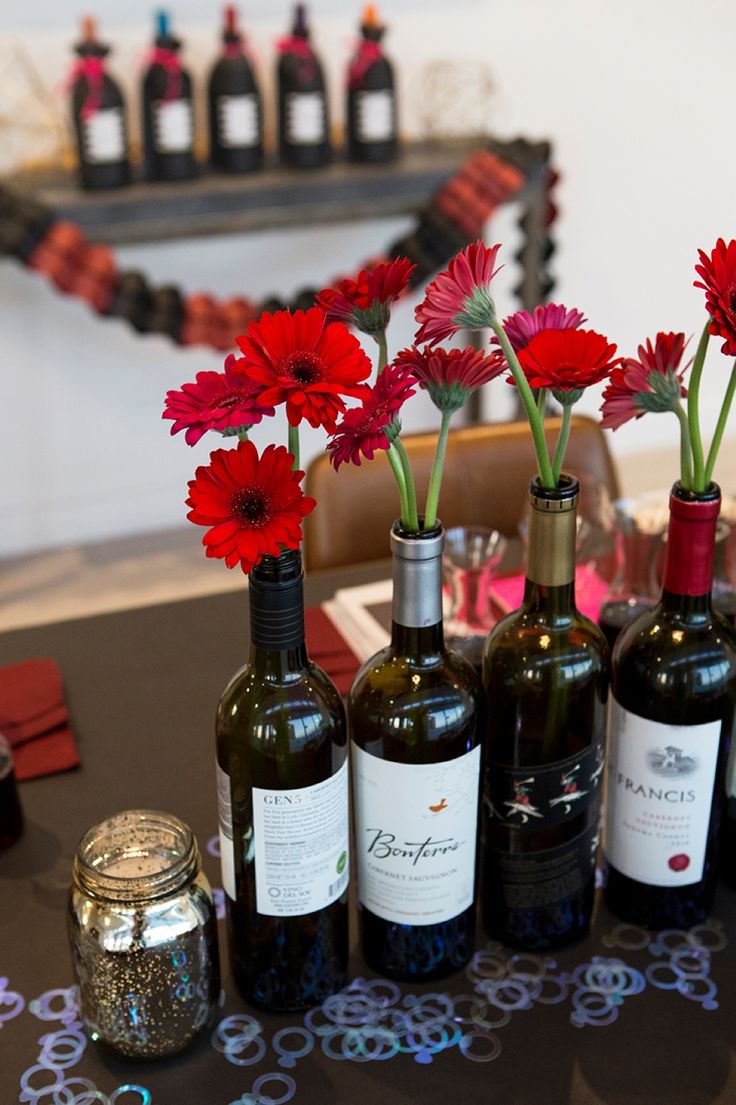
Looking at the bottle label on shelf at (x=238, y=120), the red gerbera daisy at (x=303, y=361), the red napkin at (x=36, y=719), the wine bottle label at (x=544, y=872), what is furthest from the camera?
the bottle label on shelf at (x=238, y=120)

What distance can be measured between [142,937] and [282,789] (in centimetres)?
13

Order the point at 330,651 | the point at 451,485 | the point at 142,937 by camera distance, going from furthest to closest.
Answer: the point at 451,485, the point at 330,651, the point at 142,937

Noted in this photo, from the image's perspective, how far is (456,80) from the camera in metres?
3.14

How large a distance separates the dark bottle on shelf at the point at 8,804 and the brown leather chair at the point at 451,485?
0.72 m

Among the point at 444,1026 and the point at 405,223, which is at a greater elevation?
the point at 405,223

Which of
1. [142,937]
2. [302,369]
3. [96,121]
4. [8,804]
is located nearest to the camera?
[302,369]

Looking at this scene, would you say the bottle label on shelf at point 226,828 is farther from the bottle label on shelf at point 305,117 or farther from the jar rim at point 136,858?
the bottle label on shelf at point 305,117

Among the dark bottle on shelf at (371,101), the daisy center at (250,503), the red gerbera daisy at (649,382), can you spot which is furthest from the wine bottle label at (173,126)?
the daisy center at (250,503)

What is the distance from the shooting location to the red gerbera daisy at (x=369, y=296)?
2.35ft

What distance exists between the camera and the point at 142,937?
2.57ft

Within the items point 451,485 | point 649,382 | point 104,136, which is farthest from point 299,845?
point 104,136

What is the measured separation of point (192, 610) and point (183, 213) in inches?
59.5

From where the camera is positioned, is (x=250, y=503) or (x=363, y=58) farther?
(x=363, y=58)

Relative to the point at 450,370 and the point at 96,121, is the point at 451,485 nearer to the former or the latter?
the point at 450,370
